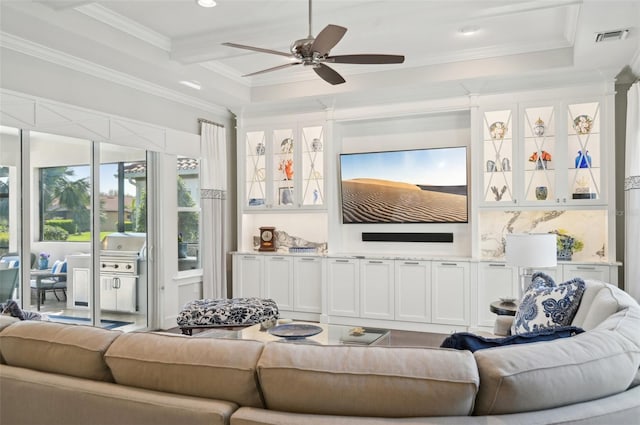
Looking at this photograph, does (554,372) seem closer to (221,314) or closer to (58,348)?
(58,348)

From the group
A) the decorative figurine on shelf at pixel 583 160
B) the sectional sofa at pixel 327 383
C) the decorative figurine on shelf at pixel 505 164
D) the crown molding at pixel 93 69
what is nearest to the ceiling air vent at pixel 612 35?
the decorative figurine on shelf at pixel 583 160

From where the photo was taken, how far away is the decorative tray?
3.49 metres

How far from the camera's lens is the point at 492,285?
5070 mm

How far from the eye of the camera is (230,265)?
6562mm

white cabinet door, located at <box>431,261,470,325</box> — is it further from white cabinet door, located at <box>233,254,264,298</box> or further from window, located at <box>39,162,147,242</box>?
window, located at <box>39,162,147,242</box>

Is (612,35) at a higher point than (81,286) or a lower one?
higher

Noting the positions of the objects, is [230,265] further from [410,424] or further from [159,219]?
[410,424]

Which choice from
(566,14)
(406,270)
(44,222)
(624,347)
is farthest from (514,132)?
(44,222)

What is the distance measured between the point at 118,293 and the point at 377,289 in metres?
2.88

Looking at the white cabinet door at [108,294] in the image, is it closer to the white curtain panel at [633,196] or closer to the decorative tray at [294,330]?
the decorative tray at [294,330]

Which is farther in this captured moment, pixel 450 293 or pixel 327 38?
pixel 450 293

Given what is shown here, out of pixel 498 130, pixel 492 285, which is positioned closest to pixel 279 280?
pixel 492 285

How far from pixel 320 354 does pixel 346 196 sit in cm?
452

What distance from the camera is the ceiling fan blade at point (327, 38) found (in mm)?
2789
